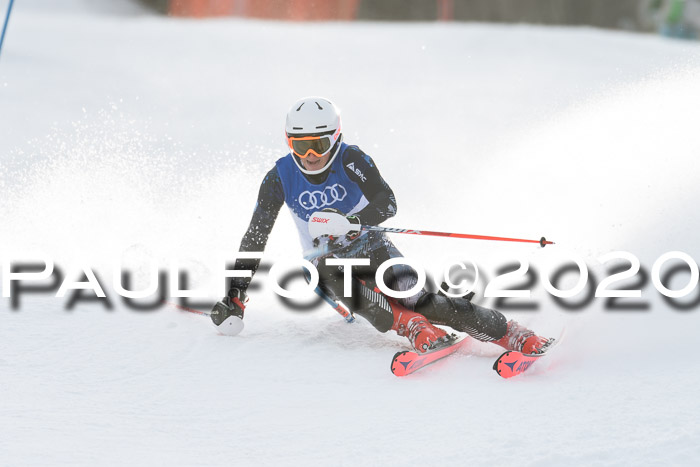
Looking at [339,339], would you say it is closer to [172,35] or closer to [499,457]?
[499,457]

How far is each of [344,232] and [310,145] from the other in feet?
1.46

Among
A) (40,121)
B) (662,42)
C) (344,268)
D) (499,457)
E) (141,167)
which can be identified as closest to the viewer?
(499,457)

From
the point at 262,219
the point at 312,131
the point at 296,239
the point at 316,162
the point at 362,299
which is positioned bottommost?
the point at 296,239

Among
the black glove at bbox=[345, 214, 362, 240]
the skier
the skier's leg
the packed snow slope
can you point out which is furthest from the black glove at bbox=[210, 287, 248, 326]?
the black glove at bbox=[345, 214, 362, 240]

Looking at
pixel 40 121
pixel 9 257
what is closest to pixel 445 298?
pixel 9 257

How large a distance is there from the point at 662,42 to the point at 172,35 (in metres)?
7.57

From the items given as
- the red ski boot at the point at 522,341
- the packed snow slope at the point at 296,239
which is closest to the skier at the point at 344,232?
the red ski boot at the point at 522,341

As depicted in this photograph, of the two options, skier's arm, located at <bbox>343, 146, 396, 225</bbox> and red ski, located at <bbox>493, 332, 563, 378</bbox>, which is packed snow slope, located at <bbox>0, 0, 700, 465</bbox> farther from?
skier's arm, located at <bbox>343, 146, 396, 225</bbox>

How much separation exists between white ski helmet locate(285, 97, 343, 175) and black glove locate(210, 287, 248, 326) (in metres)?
0.67

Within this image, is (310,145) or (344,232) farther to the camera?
(310,145)

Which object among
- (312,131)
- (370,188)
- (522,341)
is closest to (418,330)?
(522,341)

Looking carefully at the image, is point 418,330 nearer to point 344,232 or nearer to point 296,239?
point 344,232

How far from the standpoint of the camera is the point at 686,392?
3088mm

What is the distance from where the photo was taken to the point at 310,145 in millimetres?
3953
